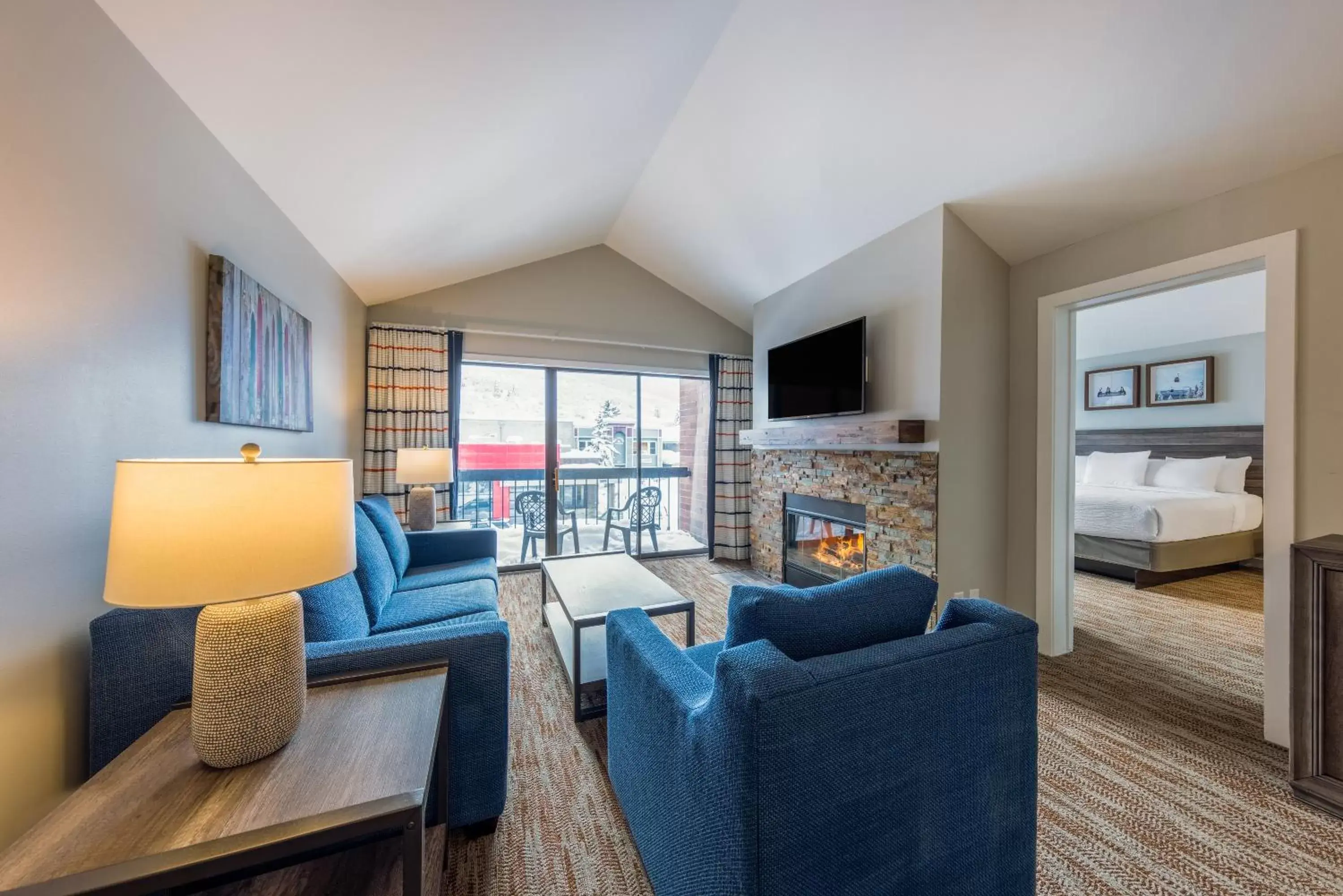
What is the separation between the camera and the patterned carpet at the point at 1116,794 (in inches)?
55.6

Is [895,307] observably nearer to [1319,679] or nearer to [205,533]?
[1319,679]

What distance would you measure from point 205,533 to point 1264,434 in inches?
134

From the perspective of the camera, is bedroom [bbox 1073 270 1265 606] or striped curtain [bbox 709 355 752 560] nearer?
bedroom [bbox 1073 270 1265 606]

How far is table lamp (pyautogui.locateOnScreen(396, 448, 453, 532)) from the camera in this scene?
11.2ft

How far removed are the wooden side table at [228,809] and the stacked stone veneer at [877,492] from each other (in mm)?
2565

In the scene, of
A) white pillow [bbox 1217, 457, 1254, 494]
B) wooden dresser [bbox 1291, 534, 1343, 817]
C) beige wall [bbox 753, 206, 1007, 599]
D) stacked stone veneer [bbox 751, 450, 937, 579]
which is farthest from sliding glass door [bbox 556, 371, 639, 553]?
white pillow [bbox 1217, 457, 1254, 494]

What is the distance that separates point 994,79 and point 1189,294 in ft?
13.5

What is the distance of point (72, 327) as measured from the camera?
113 centimetres

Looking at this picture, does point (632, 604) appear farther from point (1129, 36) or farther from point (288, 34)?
point (1129, 36)

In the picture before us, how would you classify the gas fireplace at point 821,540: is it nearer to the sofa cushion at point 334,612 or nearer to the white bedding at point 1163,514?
the white bedding at point 1163,514

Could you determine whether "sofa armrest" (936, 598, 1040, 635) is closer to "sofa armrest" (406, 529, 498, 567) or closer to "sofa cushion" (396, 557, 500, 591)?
"sofa cushion" (396, 557, 500, 591)

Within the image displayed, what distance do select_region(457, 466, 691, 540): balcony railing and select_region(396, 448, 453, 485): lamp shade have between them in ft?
2.77

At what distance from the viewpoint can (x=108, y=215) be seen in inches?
48.5

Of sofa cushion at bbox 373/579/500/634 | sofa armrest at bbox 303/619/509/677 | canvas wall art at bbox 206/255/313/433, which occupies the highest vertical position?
canvas wall art at bbox 206/255/313/433
